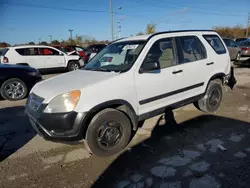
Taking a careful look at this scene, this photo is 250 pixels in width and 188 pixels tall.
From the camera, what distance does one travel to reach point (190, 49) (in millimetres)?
4281

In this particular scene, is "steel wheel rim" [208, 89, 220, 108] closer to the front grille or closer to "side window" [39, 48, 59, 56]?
the front grille

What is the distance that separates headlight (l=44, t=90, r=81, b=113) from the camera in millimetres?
2861

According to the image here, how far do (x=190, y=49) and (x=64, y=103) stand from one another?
2791 mm

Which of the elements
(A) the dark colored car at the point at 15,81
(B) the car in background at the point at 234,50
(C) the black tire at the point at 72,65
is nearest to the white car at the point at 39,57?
(C) the black tire at the point at 72,65

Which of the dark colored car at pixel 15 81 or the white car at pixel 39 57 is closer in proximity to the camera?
the dark colored car at pixel 15 81

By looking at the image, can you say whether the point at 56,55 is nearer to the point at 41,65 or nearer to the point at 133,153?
the point at 41,65

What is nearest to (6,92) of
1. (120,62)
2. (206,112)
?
(120,62)

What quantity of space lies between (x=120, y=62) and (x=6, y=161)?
2.44m

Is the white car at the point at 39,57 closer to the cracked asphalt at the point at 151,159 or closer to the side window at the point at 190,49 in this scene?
the cracked asphalt at the point at 151,159

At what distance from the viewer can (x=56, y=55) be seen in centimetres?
1216

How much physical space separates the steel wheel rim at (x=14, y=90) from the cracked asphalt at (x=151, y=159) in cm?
233

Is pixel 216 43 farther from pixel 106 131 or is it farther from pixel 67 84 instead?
pixel 67 84

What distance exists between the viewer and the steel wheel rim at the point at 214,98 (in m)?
4.84

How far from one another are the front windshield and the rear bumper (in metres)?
1.10
